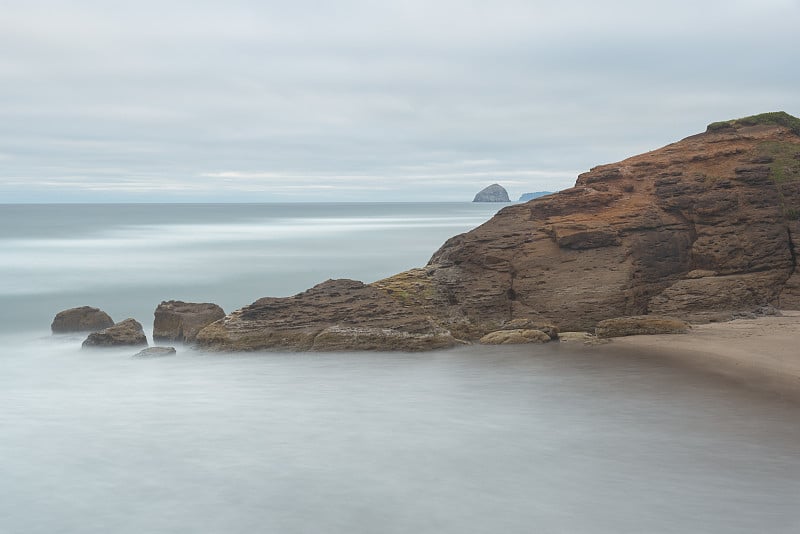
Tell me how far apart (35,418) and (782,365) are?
42.7ft

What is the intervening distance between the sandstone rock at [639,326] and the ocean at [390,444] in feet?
3.72

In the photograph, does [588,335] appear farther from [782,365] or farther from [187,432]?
[187,432]

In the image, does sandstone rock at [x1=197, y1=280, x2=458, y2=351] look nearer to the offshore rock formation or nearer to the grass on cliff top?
the offshore rock formation

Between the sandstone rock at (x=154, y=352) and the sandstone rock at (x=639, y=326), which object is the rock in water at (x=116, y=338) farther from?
the sandstone rock at (x=639, y=326)

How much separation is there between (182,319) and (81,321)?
3.95 m

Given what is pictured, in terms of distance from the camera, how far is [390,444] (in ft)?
36.4

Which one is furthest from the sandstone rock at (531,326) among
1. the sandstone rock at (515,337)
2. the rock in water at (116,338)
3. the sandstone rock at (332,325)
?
the rock in water at (116,338)

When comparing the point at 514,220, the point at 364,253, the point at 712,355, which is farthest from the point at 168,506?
the point at 364,253

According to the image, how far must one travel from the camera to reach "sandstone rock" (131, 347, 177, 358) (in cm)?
1680

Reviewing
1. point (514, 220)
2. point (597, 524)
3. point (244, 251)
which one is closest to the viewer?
point (597, 524)

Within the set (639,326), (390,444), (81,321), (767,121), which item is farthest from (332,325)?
(767,121)

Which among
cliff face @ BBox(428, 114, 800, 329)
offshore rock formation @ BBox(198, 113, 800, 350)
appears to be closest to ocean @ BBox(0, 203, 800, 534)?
offshore rock formation @ BBox(198, 113, 800, 350)

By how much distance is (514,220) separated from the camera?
64.5ft

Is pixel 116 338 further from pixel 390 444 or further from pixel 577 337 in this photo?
pixel 577 337
